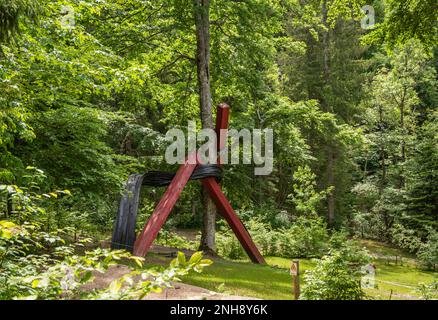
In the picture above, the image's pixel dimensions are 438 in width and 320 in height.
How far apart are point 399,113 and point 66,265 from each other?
25.6 m

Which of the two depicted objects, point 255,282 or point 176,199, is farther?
point 176,199

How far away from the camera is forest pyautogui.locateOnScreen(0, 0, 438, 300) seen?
499cm

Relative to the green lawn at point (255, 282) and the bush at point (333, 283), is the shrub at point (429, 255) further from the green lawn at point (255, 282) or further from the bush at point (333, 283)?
the bush at point (333, 283)

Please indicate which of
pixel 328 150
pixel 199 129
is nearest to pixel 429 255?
pixel 328 150

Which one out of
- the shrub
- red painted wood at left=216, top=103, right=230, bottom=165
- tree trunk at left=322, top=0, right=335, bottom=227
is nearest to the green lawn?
red painted wood at left=216, top=103, right=230, bottom=165

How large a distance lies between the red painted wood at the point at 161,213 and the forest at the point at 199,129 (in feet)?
1.80

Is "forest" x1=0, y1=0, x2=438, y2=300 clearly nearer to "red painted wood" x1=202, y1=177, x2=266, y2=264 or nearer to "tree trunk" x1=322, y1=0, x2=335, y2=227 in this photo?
"tree trunk" x1=322, y1=0, x2=335, y2=227

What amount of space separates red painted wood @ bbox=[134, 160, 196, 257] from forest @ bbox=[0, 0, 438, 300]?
1.80ft

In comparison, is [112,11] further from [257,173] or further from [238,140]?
[257,173]

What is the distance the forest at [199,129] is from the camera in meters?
4.99

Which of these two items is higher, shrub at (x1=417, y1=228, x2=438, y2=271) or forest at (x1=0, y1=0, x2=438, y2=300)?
forest at (x1=0, y1=0, x2=438, y2=300)

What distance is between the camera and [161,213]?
30.6ft

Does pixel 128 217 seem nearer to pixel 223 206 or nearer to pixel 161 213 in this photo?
pixel 161 213

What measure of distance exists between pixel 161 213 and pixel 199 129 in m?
4.88
